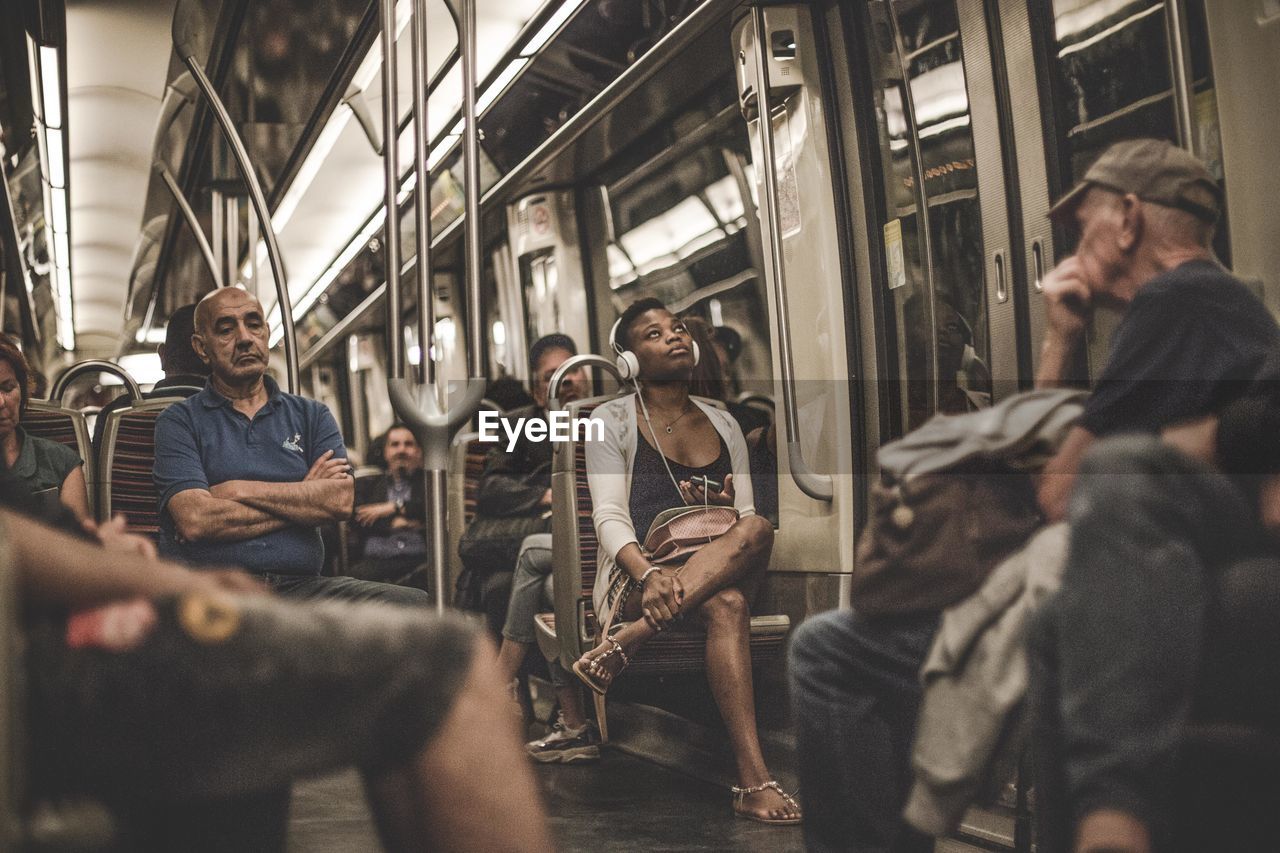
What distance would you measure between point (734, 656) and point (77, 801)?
6.75 ft

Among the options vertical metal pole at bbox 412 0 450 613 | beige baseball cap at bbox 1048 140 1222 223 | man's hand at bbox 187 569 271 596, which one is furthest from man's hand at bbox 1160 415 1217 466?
man's hand at bbox 187 569 271 596

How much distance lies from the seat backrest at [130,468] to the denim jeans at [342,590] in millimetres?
262

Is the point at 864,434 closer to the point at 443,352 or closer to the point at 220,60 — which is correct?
the point at 443,352

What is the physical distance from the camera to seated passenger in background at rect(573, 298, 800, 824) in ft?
10.6

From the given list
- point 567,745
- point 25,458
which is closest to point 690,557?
point 567,745

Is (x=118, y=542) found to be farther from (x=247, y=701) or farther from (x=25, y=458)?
(x=25, y=458)

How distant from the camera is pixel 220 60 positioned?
3.13 metres

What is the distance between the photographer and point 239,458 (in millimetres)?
2568

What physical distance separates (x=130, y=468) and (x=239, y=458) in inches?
10.2

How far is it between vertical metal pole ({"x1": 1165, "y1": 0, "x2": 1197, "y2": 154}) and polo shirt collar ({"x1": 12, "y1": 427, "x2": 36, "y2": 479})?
6.91 ft

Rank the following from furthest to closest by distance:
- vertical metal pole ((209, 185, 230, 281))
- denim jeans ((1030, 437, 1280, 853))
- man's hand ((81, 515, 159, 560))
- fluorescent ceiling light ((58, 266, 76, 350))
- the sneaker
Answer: vertical metal pole ((209, 185, 230, 281)) < the sneaker < fluorescent ceiling light ((58, 266, 76, 350)) < denim jeans ((1030, 437, 1280, 853)) < man's hand ((81, 515, 159, 560))

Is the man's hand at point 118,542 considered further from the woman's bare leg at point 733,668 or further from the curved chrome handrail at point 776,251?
the woman's bare leg at point 733,668

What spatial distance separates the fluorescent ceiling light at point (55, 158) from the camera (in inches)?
118

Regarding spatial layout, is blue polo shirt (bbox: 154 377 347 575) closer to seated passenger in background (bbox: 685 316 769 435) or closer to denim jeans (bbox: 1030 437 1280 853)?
seated passenger in background (bbox: 685 316 769 435)
